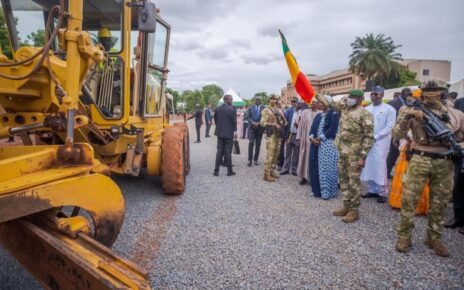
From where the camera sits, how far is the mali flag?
5.08 m

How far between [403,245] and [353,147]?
4.58 feet

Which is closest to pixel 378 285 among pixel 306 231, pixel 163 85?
pixel 306 231

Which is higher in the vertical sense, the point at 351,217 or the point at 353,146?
the point at 353,146

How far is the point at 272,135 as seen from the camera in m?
6.62

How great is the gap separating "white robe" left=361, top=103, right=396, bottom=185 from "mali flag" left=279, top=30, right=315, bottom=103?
52.3 inches

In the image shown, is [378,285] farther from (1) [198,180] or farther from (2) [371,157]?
(1) [198,180]

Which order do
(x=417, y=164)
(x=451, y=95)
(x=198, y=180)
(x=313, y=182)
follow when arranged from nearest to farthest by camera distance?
(x=417, y=164) < (x=313, y=182) < (x=451, y=95) < (x=198, y=180)

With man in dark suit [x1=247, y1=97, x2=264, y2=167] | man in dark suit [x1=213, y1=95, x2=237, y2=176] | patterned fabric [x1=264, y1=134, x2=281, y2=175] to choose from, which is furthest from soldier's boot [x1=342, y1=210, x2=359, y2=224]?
man in dark suit [x1=247, y1=97, x2=264, y2=167]

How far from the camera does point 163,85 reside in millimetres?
5871

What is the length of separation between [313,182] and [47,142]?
161 inches

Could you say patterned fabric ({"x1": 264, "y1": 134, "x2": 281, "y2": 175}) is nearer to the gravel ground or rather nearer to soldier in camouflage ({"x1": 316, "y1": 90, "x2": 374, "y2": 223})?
the gravel ground

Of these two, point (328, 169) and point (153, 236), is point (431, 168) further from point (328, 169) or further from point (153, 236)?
point (153, 236)

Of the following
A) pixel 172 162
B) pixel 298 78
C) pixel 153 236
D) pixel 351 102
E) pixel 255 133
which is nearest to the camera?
pixel 153 236

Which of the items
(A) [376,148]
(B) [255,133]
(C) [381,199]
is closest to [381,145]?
(A) [376,148]
